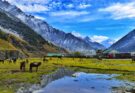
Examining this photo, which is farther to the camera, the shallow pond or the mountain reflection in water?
the mountain reflection in water

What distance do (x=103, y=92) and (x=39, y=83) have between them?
12499mm

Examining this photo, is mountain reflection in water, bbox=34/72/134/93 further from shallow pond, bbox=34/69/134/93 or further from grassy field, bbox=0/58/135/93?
grassy field, bbox=0/58/135/93

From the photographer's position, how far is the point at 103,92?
48.8m

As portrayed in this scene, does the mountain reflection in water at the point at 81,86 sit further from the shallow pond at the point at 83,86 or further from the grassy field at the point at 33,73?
the grassy field at the point at 33,73

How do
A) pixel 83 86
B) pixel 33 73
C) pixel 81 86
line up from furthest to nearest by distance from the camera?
pixel 33 73
pixel 83 86
pixel 81 86

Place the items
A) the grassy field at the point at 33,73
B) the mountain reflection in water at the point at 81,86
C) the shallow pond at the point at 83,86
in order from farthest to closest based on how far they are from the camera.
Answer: the grassy field at the point at 33,73 → the mountain reflection in water at the point at 81,86 → the shallow pond at the point at 83,86

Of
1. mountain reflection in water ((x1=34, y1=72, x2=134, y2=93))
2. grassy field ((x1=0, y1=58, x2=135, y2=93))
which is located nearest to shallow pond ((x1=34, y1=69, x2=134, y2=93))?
mountain reflection in water ((x1=34, y1=72, x2=134, y2=93))

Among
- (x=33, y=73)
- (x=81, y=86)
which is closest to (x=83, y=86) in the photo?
(x=81, y=86)

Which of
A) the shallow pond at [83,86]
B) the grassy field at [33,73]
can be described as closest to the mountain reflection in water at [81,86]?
the shallow pond at [83,86]

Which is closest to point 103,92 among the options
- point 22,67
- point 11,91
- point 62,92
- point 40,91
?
point 62,92

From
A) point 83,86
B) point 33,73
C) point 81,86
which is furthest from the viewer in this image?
point 33,73

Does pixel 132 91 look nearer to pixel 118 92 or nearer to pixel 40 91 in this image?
pixel 118 92

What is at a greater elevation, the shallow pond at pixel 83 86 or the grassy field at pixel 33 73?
the grassy field at pixel 33 73

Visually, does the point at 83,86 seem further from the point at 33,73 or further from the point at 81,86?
the point at 33,73
